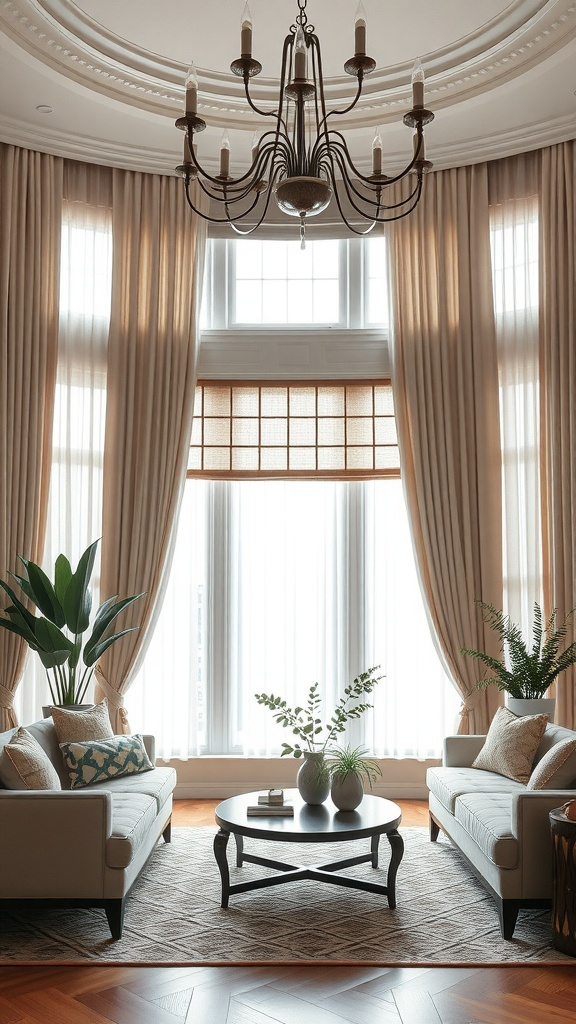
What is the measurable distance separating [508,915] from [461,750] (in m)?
1.53

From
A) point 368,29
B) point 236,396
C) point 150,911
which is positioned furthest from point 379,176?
point 150,911

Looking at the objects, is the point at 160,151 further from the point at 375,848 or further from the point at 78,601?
the point at 375,848

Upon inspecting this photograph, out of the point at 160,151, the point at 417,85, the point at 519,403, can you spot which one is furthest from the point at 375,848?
the point at 160,151

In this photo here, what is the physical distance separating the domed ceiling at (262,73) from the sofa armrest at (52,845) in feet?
12.6

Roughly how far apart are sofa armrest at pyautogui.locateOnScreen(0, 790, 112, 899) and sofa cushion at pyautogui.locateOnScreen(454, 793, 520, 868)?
1.56 meters

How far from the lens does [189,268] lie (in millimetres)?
6129

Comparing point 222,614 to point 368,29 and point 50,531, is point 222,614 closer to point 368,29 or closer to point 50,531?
point 50,531

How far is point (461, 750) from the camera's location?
5.01 meters

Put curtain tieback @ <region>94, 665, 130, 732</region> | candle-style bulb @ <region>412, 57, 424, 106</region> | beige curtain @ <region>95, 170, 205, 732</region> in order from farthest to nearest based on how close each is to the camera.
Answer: beige curtain @ <region>95, 170, 205, 732</region> < curtain tieback @ <region>94, 665, 130, 732</region> < candle-style bulb @ <region>412, 57, 424, 106</region>

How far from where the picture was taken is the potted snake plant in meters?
5.09

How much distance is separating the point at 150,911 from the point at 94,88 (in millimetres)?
4493

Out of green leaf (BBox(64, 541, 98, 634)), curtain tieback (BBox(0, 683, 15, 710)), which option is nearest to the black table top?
green leaf (BBox(64, 541, 98, 634))

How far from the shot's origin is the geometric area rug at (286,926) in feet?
10.9

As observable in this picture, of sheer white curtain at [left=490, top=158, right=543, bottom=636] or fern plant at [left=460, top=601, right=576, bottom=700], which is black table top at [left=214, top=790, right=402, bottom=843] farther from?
sheer white curtain at [left=490, top=158, right=543, bottom=636]
